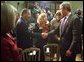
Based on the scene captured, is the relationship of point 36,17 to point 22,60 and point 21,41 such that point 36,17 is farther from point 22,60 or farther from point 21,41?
point 22,60

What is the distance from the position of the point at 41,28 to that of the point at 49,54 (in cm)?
38

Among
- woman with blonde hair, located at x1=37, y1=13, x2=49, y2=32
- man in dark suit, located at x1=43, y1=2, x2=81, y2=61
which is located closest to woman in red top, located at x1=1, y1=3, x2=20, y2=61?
woman with blonde hair, located at x1=37, y1=13, x2=49, y2=32

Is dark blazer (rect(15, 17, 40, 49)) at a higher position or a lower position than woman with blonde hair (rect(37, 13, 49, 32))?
lower

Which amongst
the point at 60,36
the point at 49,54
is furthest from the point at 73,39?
the point at 49,54

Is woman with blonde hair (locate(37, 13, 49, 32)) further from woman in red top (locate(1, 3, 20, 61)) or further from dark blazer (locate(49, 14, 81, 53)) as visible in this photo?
woman in red top (locate(1, 3, 20, 61))

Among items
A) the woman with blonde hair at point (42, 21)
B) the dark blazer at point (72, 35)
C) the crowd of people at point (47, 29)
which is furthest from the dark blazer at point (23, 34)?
the dark blazer at point (72, 35)

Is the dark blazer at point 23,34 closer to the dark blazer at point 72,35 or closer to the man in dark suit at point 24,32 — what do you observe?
the man in dark suit at point 24,32

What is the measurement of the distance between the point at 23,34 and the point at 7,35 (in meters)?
0.29

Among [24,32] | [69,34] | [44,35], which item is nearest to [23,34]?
[24,32]

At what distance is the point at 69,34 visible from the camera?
343cm

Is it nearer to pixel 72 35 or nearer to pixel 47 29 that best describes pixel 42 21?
pixel 47 29

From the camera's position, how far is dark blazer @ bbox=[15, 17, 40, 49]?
345 cm

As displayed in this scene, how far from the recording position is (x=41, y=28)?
3.47 meters

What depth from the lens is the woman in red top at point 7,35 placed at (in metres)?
3.20
